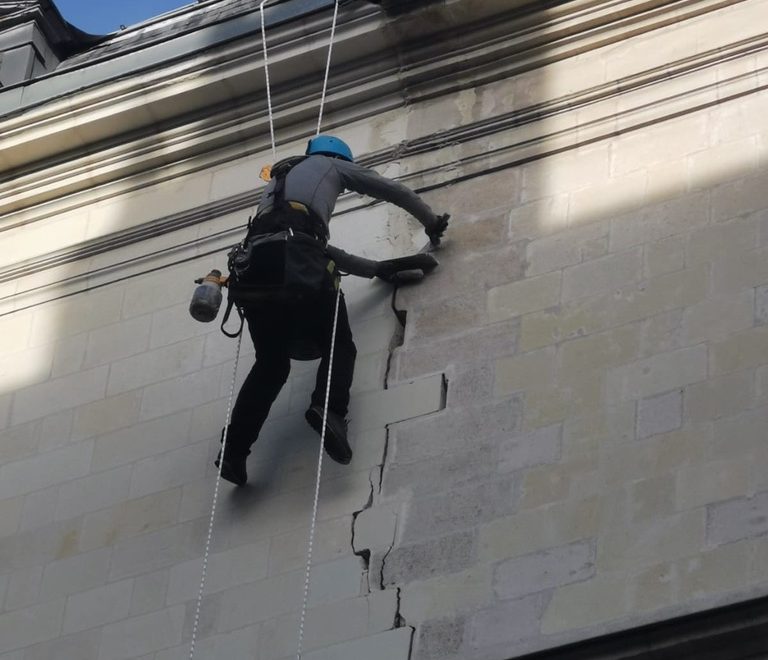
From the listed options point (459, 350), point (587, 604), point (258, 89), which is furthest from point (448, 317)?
point (258, 89)

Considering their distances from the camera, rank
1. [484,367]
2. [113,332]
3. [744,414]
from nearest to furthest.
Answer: [744,414] → [484,367] → [113,332]

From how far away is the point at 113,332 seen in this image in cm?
1236

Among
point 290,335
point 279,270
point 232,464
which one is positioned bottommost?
point 232,464

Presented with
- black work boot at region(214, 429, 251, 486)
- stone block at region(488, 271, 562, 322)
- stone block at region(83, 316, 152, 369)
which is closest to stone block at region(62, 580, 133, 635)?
black work boot at region(214, 429, 251, 486)

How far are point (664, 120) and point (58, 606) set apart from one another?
397cm

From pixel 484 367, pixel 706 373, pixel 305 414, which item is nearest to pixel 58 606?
pixel 305 414

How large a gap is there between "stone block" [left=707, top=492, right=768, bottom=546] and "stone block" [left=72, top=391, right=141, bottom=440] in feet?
11.6

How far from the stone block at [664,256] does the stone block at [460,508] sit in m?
1.34

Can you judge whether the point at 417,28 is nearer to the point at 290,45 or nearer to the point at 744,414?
the point at 290,45

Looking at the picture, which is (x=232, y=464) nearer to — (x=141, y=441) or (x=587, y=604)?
(x=141, y=441)

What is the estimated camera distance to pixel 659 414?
397 inches

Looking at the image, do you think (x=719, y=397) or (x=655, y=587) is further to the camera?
(x=719, y=397)

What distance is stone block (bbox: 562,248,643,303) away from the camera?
1084 centimetres

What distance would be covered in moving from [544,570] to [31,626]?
2.80 m
